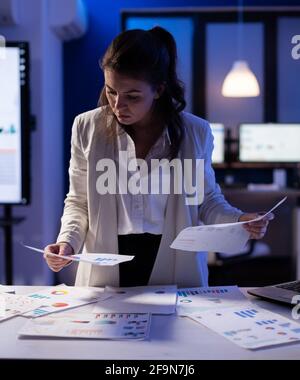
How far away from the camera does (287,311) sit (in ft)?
3.97

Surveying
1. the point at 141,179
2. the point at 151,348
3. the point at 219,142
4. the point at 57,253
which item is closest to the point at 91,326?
the point at 151,348

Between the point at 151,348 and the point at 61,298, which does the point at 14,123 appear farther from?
the point at 151,348

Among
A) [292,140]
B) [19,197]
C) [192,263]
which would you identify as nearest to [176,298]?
[192,263]

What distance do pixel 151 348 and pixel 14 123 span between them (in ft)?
7.48

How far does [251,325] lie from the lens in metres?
1.10

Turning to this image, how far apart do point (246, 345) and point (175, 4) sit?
4.59 m

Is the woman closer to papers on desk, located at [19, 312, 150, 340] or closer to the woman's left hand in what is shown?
the woman's left hand

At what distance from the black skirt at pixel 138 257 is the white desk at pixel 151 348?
20.1 inches

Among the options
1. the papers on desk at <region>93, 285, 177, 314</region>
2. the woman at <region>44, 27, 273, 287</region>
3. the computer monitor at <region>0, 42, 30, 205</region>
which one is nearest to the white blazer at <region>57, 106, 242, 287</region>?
the woman at <region>44, 27, 273, 287</region>

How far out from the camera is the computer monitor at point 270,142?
15.5 feet

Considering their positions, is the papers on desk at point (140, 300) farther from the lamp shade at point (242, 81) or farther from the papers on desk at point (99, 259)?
the lamp shade at point (242, 81)

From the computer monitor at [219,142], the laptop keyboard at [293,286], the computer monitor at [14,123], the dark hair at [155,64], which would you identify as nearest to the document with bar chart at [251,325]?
the laptop keyboard at [293,286]

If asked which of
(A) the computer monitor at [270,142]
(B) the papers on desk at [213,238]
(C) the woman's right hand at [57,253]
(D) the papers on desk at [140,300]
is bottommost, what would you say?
(D) the papers on desk at [140,300]

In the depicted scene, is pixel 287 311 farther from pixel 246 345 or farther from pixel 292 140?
pixel 292 140
